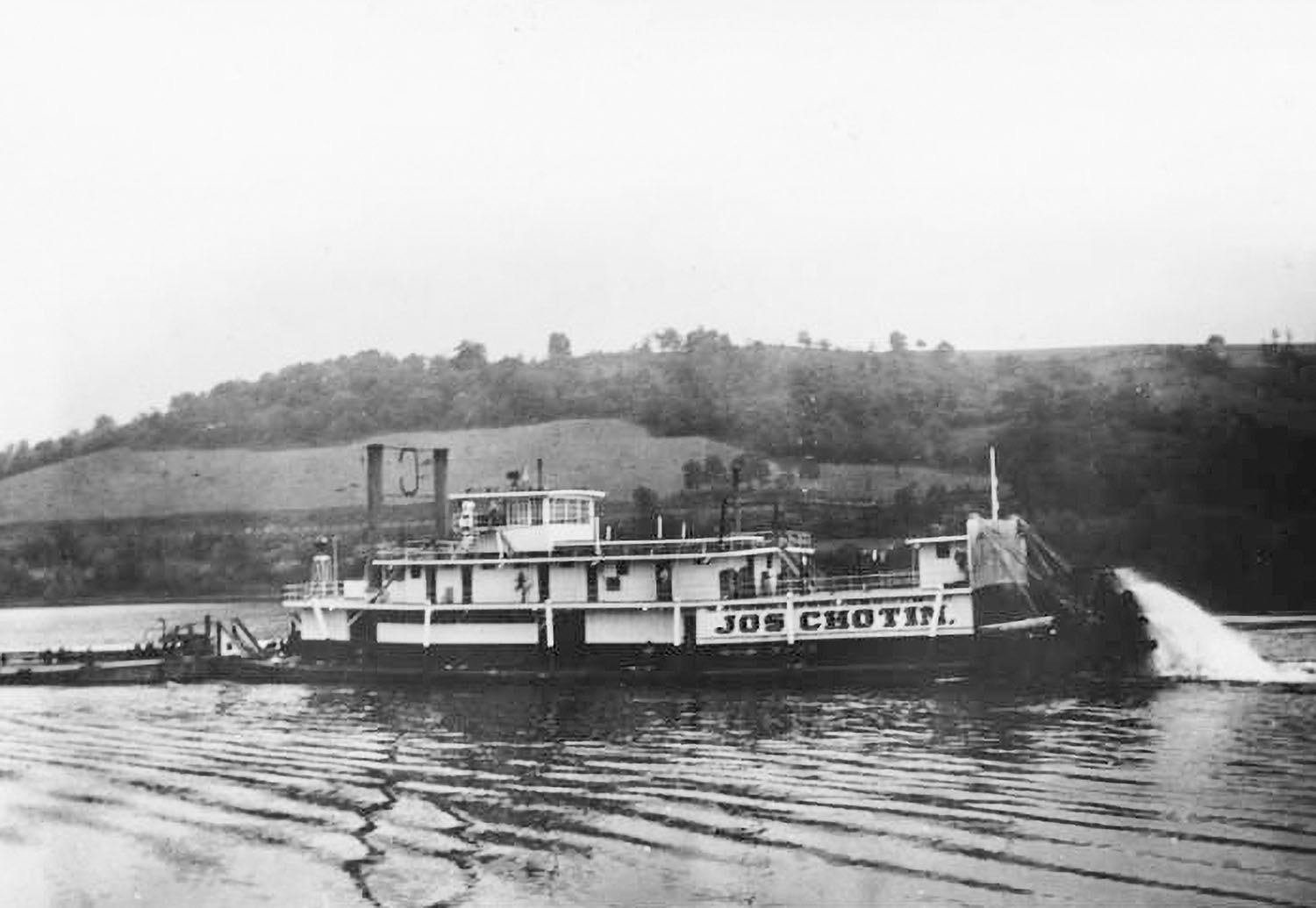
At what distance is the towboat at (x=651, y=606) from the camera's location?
32.7 meters

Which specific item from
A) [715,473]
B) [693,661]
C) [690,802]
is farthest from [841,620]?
[715,473]

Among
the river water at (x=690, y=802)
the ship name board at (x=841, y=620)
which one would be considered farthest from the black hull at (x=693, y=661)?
the river water at (x=690, y=802)

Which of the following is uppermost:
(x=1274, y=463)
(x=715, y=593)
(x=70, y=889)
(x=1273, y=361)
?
(x=1273, y=361)

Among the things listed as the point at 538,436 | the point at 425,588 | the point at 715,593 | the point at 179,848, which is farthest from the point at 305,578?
the point at 179,848

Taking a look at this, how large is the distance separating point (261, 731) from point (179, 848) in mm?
11091

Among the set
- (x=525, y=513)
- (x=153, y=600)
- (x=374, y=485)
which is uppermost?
(x=374, y=485)

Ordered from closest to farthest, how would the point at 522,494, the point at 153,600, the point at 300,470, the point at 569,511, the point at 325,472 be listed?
1. the point at 522,494
2. the point at 569,511
3. the point at 325,472
4. the point at 153,600
5. the point at 300,470

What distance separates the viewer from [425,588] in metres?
37.3

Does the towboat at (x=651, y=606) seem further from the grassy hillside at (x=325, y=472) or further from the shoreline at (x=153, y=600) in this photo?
the shoreline at (x=153, y=600)

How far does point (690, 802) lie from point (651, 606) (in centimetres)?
1522

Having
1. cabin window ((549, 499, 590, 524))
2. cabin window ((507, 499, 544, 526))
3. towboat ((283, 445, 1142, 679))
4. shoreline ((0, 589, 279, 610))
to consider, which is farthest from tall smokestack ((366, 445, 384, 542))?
shoreline ((0, 589, 279, 610))

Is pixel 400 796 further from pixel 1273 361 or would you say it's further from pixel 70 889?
pixel 1273 361

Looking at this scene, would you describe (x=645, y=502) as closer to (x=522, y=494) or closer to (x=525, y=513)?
(x=525, y=513)

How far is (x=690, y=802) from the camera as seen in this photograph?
19.2 metres
